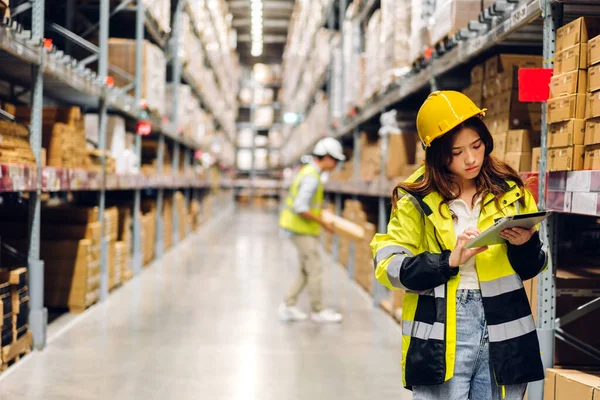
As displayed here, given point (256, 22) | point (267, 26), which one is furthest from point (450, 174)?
point (267, 26)

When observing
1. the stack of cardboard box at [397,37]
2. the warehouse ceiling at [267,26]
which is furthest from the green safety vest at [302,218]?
the warehouse ceiling at [267,26]

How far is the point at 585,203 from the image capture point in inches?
90.0

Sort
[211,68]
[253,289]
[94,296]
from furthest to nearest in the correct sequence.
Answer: [211,68]
[253,289]
[94,296]

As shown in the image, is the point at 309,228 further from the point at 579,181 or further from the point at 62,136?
the point at 579,181

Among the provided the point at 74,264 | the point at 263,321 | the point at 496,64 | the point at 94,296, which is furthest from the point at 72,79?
the point at 496,64

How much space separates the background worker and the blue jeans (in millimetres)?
3486

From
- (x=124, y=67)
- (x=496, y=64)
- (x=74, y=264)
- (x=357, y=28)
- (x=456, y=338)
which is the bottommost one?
(x=74, y=264)

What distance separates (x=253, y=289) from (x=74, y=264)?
218cm

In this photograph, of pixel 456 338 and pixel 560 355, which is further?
pixel 560 355

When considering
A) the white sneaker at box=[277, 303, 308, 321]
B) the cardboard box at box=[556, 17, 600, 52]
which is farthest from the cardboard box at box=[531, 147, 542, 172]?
the white sneaker at box=[277, 303, 308, 321]

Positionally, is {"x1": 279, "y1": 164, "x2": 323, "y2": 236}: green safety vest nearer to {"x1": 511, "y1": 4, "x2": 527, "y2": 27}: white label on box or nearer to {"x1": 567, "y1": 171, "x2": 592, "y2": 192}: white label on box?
{"x1": 511, "y1": 4, "x2": 527, "y2": 27}: white label on box

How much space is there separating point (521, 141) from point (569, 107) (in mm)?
648

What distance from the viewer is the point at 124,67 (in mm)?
7332

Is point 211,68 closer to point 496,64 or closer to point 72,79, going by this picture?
point 72,79
